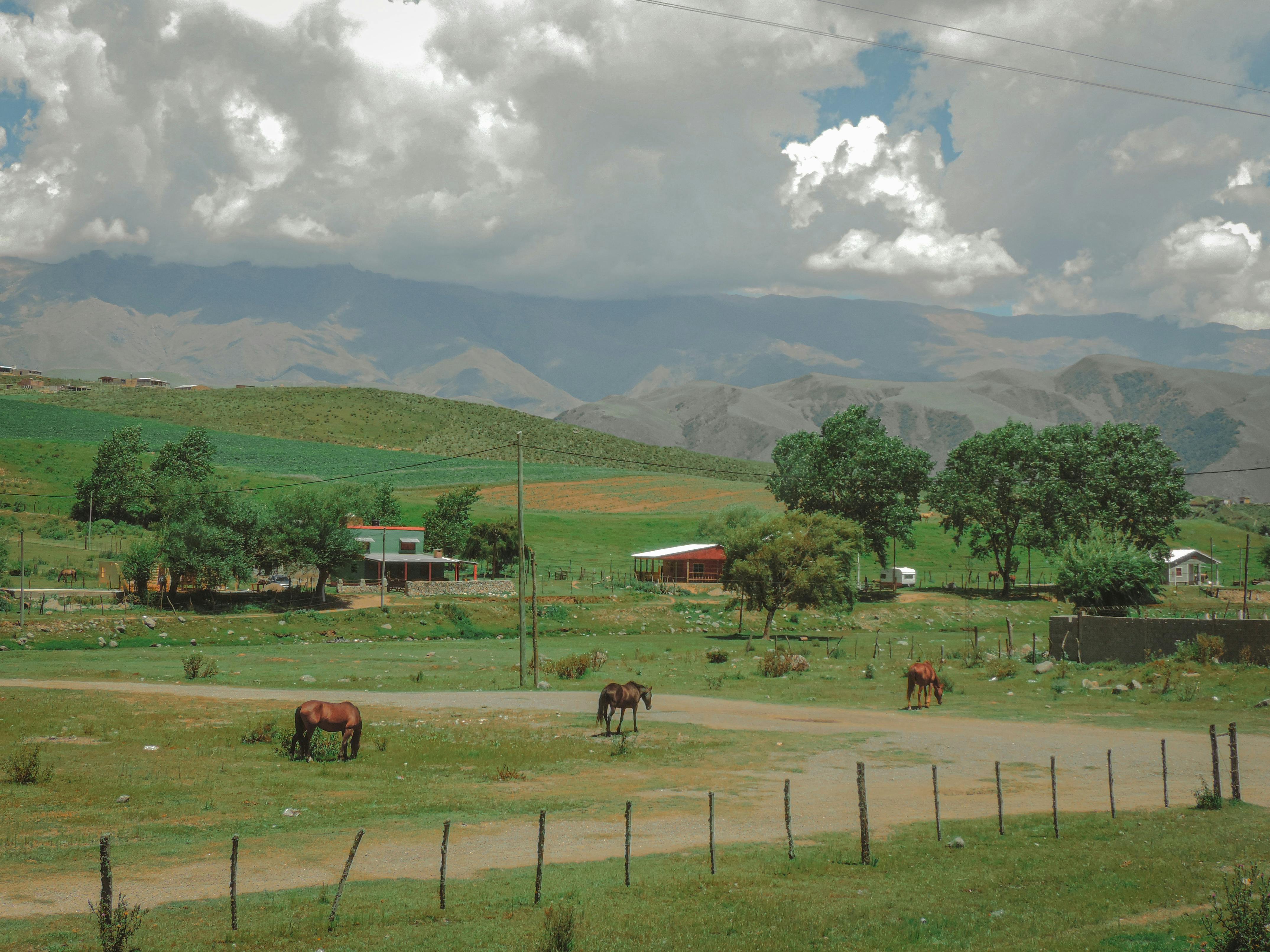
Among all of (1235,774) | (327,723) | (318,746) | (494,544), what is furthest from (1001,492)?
(327,723)

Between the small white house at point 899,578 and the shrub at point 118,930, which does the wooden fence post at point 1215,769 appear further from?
the small white house at point 899,578

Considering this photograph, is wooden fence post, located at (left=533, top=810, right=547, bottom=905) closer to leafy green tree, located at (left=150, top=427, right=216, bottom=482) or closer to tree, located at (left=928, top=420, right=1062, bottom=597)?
tree, located at (left=928, top=420, right=1062, bottom=597)

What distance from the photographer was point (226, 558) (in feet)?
233

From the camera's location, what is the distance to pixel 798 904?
13.9 metres

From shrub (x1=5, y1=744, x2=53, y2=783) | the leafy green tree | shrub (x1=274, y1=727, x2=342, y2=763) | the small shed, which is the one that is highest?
the leafy green tree

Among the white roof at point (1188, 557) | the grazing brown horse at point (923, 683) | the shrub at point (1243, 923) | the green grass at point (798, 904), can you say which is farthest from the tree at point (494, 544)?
the shrub at point (1243, 923)

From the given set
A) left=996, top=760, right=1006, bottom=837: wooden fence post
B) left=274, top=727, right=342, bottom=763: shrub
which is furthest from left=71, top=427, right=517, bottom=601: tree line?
left=996, top=760, right=1006, bottom=837: wooden fence post

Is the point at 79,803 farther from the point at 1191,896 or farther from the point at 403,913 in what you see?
the point at 1191,896

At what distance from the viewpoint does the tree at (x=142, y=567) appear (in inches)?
2682

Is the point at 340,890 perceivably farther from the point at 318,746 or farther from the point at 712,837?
the point at 318,746

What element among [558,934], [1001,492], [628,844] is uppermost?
[1001,492]

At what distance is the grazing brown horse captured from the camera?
36094 millimetres

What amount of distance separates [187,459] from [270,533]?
49.6m

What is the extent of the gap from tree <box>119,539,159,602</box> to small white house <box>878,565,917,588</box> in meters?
63.0
